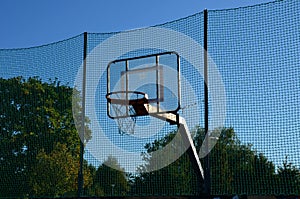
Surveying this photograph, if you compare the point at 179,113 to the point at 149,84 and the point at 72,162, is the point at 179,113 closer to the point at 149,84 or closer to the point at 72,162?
the point at 149,84

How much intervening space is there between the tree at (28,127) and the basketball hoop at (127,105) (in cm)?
148

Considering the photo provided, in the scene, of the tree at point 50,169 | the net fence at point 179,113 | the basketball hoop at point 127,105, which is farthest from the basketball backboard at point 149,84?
the tree at point 50,169

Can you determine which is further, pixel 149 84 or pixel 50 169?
pixel 50 169

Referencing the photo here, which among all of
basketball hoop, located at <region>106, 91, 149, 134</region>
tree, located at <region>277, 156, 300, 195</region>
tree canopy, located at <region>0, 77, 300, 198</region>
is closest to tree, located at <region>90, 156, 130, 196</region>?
tree canopy, located at <region>0, 77, 300, 198</region>

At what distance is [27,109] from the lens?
8016 millimetres

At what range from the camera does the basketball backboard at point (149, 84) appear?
5863 mm

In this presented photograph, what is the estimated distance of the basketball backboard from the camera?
19.2ft

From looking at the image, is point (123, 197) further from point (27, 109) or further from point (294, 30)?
point (294, 30)

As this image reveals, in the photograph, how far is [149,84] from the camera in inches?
237

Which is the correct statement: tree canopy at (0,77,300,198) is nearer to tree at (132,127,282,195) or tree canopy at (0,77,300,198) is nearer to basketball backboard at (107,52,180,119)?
tree at (132,127,282,195)

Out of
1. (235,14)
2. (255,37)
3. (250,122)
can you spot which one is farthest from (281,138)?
(235,14)

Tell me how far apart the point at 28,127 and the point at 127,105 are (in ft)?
8.95

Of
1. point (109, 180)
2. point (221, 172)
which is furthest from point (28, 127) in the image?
point (221, 172)

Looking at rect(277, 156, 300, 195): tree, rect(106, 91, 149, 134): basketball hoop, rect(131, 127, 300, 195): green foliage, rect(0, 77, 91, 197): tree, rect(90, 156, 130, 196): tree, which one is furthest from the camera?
rect(0, 77, 91, 197): tree
